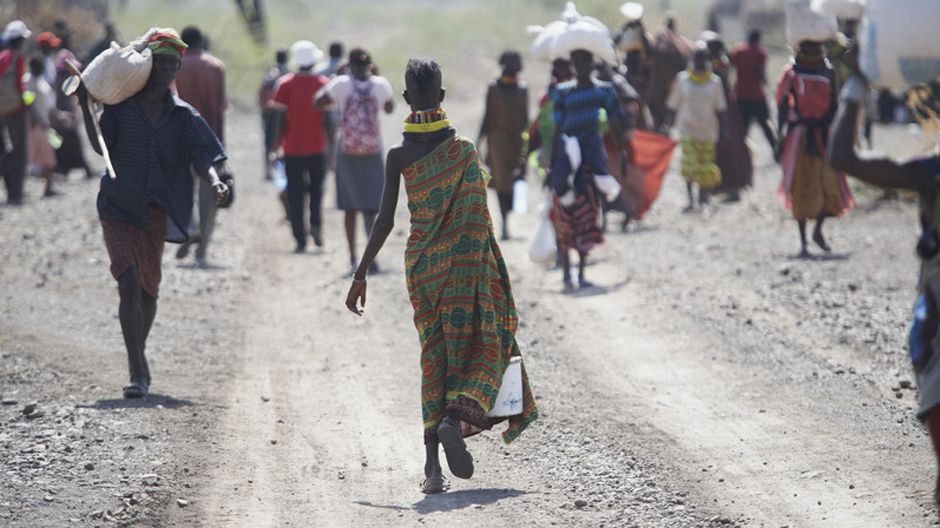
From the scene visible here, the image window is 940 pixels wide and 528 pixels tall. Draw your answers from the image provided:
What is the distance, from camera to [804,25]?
12.7 meters

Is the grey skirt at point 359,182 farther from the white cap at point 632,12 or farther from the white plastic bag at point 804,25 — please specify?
the white cap at point 632,12

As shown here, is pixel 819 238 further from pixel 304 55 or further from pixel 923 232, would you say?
pixel 923 232

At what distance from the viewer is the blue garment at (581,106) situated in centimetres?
1199

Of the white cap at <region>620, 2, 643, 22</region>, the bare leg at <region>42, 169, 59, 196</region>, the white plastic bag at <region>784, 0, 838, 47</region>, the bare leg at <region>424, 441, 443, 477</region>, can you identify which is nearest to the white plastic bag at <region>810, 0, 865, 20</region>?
the white plastic bag at <region>784, 0, 838, 47</region>

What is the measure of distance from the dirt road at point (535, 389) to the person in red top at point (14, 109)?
3.45 m

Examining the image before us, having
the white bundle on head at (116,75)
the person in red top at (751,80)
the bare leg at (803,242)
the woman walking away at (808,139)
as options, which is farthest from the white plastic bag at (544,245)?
the person in red top at (751,80)

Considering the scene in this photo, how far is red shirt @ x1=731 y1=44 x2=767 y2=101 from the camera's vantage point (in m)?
18.6

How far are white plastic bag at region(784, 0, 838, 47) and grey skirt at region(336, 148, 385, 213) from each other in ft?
12.1

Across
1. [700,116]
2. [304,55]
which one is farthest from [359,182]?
[700,116]

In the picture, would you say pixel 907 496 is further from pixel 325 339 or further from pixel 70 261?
pixel 70 261

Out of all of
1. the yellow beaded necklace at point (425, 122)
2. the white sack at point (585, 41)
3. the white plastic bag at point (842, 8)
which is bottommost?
the yellow beaded necklace at point (425, 122)

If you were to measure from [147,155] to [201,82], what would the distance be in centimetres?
517

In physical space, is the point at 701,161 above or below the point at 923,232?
below

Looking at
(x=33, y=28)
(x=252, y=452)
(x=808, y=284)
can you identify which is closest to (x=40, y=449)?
(x=252, y=452)
